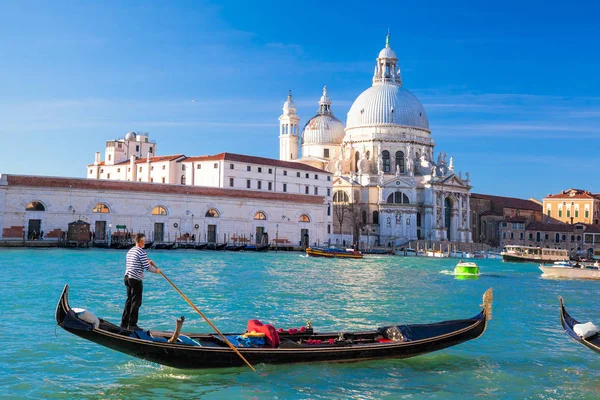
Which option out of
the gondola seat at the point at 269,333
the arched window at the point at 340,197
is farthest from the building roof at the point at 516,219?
the gondola seat at the point at 269,333

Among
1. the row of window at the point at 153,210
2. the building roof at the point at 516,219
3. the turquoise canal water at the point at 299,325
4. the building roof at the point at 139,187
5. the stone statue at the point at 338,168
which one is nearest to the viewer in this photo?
the turquoise canal water at the point at 299,325

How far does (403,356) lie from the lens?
9922mm

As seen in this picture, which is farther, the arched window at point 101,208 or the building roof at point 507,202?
the building roof at point 507,202

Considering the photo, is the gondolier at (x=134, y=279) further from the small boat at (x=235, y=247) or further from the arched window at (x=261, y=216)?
the arched window at (x=261, y=216)

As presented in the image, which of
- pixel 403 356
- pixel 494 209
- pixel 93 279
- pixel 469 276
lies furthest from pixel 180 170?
pixel 403 356

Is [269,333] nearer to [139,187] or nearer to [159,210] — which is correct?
[139,187]

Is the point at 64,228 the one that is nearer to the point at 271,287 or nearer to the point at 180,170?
the point at 180,170

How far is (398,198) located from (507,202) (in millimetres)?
19322

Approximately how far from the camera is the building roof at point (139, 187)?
39.1m

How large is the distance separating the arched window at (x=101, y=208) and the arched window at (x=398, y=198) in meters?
26.5

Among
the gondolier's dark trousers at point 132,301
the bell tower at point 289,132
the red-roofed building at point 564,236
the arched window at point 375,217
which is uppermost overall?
the bell tower at point 289,132

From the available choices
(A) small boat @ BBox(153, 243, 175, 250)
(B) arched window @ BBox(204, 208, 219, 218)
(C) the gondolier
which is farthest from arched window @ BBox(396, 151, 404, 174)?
(C) the gondolier

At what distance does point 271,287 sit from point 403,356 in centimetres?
1159

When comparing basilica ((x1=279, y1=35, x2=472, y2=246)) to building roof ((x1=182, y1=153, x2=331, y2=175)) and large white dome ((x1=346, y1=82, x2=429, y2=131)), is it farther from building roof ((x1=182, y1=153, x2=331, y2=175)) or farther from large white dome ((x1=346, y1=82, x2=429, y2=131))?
building roof ((x1=182, y1=153, x2=331, y2=175))
